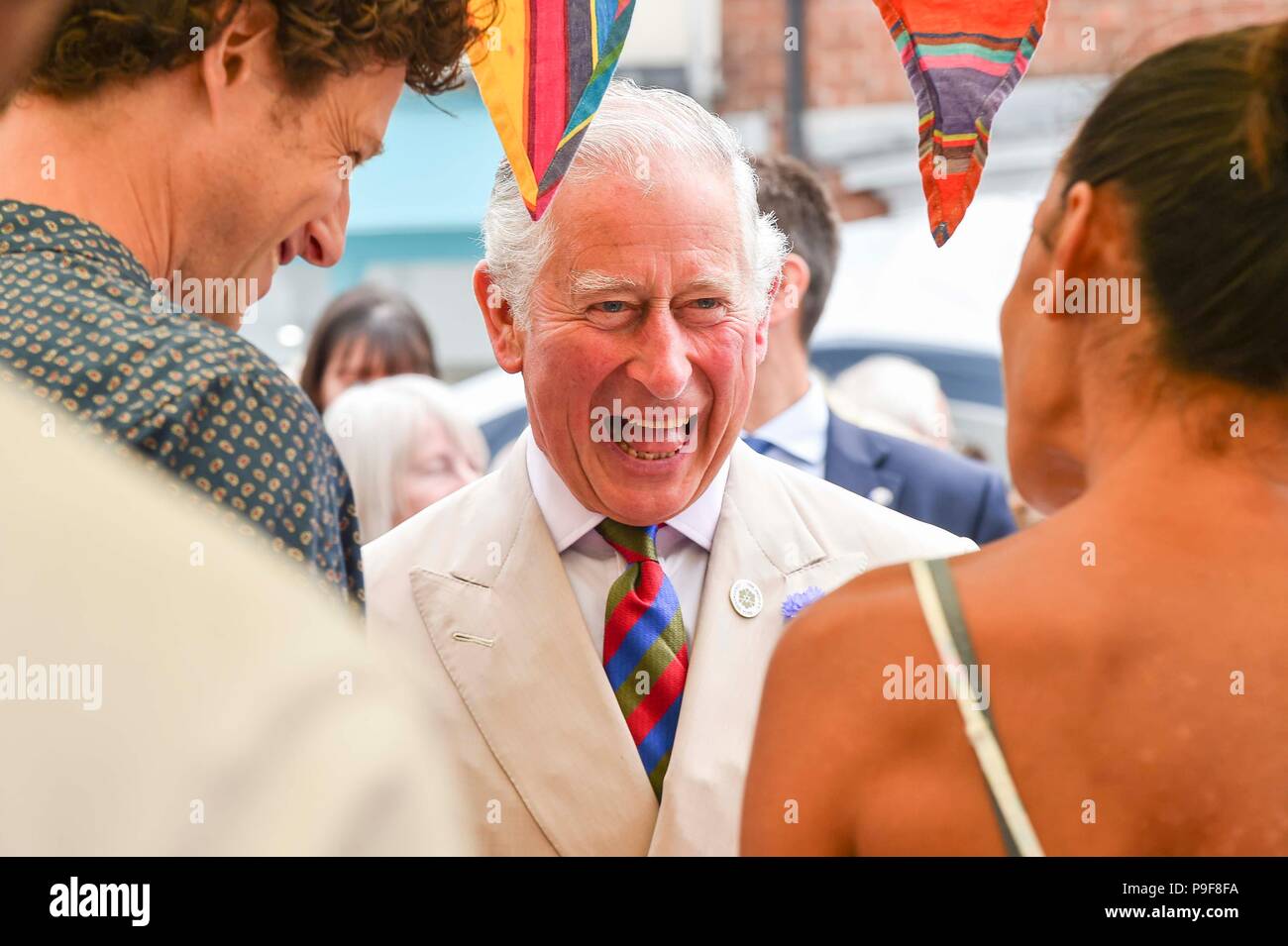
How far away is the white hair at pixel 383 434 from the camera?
4.11 meters

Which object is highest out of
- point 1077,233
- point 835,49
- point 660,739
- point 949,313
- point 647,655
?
point 835,49

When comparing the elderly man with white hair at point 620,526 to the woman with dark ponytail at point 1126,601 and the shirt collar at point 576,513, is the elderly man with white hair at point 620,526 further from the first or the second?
the woman with dark ponytail at point 1126,601

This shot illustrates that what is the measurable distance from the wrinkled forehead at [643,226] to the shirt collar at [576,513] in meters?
0.33

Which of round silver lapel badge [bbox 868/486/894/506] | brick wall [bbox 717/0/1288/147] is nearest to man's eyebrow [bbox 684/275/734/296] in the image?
round silver lapel badge [bbox 868/486/894/506]

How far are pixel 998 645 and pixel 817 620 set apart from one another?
174 mm

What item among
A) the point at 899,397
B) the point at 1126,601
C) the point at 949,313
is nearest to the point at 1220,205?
the point at 1126,601

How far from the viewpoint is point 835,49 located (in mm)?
11125

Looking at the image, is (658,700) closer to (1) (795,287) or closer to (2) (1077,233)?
(2) (1077,233)

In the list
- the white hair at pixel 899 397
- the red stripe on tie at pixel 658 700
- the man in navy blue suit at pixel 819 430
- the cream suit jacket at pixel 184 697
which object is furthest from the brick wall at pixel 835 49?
the cream suit jacket at pixel 184 697

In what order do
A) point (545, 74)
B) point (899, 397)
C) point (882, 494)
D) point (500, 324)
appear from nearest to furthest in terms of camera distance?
point (545, 74) → point (500, 324) → point (882, 494) → point (899, 397)

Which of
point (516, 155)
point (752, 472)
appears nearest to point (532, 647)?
point (752, 472)

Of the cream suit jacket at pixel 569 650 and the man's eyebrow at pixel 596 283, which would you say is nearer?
the cream suit jacket at pixel 569 650

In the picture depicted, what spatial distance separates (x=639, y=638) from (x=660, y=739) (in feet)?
0.55

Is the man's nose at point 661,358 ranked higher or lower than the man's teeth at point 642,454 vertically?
higher
